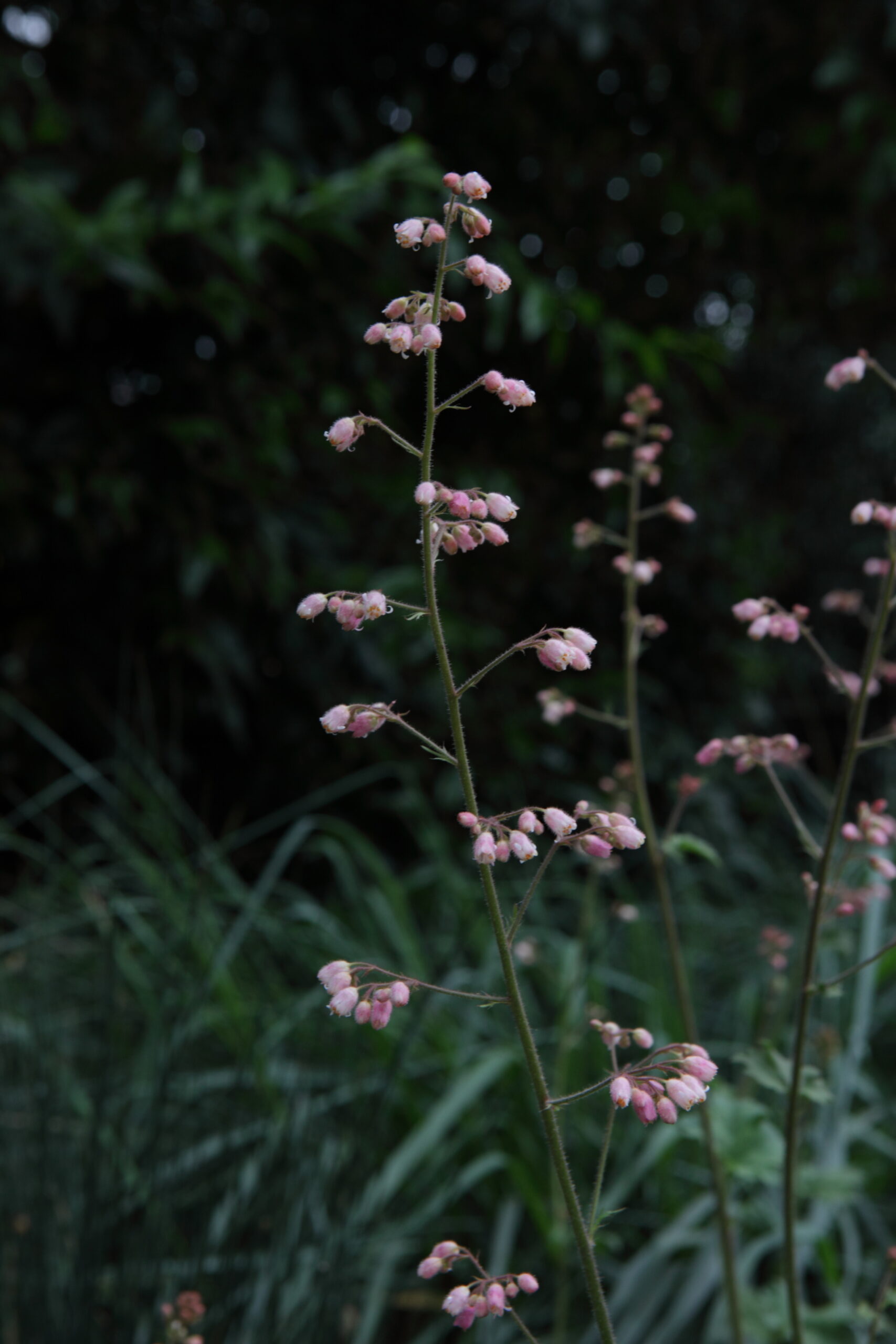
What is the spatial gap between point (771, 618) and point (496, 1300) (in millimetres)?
785

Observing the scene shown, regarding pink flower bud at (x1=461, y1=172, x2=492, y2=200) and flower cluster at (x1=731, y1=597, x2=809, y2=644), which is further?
flower cluster at (x1=731, y1=597, x2=809, y2=644)

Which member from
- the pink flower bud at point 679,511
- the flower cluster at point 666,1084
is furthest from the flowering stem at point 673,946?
the flower cluster at point 666,1084

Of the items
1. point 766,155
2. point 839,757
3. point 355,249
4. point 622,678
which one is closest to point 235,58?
point 355,249

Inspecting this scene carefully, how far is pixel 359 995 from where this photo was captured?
0.90 meters

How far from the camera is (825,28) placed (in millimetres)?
4023

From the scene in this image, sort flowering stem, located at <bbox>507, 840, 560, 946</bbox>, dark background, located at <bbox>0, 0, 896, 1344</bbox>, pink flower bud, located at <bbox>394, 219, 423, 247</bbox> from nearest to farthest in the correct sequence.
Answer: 1. flowering stem, located at <bbox>507, 840, 560, 946</bbox>
2. pink flower bud, located at <bbox>394, 219, 423, 247</bbox>
3. dark background, located at <bbox>0, 0, 896, 1344</bbox>

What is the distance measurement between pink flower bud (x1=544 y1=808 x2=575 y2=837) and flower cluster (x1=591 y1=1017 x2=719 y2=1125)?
0.19 metres

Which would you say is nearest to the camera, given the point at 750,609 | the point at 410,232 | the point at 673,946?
the point at 410,232

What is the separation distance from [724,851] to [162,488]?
266 cm

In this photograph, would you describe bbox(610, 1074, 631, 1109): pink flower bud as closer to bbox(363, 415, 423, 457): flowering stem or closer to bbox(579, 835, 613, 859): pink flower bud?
bbox(579, 835, 613, 859): pink flower bud

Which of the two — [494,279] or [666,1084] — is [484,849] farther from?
[494,279]

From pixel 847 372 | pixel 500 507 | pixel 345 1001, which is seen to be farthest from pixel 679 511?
pixel 345 1001

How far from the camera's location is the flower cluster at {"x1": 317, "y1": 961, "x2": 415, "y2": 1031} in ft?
2.74

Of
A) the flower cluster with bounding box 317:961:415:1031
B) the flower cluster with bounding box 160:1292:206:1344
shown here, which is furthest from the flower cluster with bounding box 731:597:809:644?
the flower cluster with bounding box 160:1292:206:1344
